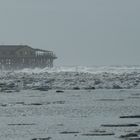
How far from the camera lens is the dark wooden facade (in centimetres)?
12450

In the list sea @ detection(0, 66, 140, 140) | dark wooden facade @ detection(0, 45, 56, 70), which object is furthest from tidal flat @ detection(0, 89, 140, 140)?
dark wooden facade @ detection(0, 45, 56, 70)

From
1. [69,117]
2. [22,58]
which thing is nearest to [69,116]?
[69,117]

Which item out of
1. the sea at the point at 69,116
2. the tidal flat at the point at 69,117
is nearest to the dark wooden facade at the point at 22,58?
the sea at the point at 69,116

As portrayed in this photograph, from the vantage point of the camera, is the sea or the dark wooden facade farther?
the dark wooden facade

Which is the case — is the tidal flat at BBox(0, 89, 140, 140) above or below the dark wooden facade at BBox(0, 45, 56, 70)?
below

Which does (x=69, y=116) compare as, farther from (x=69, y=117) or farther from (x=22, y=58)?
(x=22, y=58)

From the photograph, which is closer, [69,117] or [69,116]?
[69,117]

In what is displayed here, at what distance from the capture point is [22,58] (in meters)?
126

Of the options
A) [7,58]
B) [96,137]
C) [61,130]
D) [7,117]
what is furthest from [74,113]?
[7,58]

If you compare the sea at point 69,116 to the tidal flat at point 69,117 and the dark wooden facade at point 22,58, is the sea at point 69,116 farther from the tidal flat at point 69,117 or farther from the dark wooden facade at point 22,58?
the dark wooden facade at point 22,58

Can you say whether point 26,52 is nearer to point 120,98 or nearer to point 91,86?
point 91,86

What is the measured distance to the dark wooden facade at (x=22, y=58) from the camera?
408ft

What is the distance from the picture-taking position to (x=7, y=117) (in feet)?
109

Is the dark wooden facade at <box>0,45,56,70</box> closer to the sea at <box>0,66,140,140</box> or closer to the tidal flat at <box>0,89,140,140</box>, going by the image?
the sea at <box>0,66,140,140</box>
